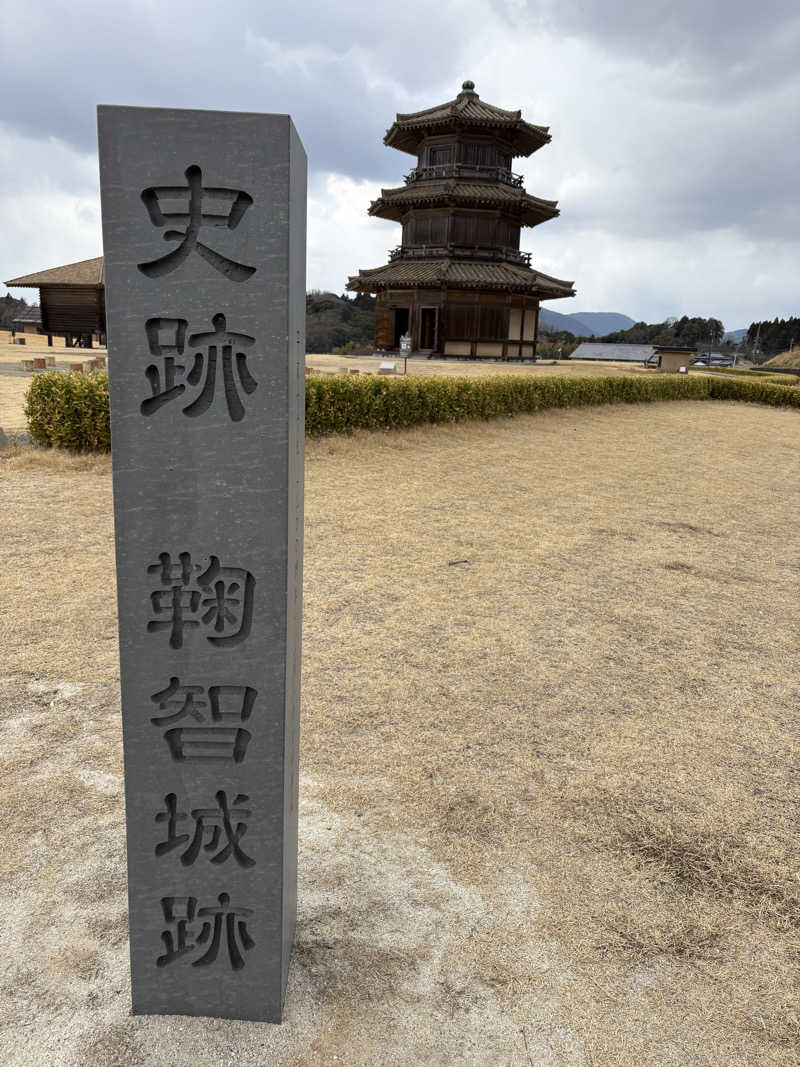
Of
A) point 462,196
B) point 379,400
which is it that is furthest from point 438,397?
point 462,196

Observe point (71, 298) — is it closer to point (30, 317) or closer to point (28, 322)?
point (28, 322)

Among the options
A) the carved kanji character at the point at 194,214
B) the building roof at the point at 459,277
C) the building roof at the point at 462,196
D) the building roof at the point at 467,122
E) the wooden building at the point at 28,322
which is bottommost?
the carved kanji character at the point at 194,214

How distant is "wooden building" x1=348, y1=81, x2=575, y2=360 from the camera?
88.5 ft

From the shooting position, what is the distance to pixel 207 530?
2.01 metres

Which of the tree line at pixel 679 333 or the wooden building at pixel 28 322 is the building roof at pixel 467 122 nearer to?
the wooden building at pixel 28 322

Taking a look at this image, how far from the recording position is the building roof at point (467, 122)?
26.8 meters

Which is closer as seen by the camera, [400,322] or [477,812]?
[477,812]

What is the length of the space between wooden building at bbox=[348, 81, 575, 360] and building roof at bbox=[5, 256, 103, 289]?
10213 mm

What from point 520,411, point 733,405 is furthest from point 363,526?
point 733,405

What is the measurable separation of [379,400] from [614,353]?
150 feet

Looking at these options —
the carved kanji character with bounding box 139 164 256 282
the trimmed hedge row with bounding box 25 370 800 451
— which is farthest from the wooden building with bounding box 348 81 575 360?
the carved kanji character with bounding box 139 164 256 282

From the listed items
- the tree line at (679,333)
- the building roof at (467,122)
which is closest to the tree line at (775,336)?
the tree line at (679,333)

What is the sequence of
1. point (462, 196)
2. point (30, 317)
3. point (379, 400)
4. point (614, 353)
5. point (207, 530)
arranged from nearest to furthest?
point (207, 530)
point (379, 400)
point (462, 196)
point (30, 317)
point (614, 353)

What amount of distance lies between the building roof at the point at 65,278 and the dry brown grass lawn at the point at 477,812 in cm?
2354
